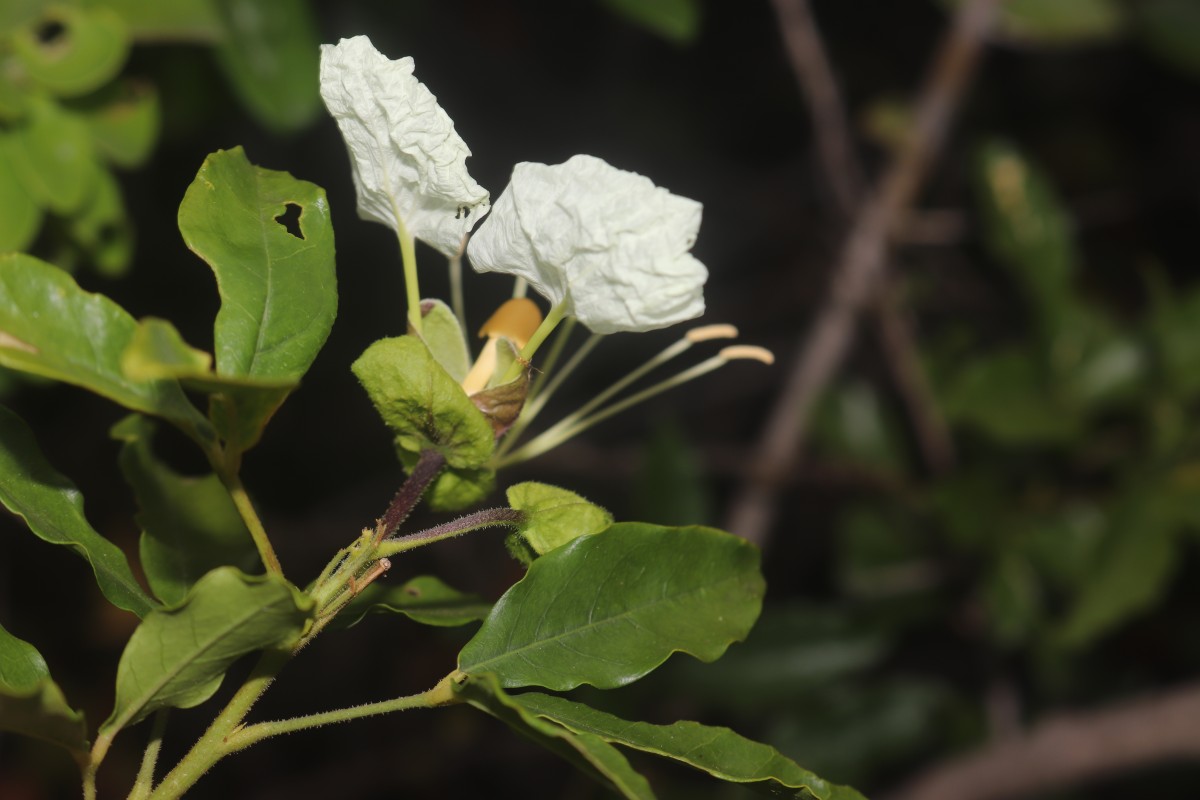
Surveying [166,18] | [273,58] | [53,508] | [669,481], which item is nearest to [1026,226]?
[669,481]

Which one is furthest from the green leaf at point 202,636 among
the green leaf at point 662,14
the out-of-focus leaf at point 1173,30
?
the out-of-focus leaf at point 1173,30

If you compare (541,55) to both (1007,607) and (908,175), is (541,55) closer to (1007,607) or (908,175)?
(908,175)

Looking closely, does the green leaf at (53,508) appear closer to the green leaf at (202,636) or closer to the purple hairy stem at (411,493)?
the green leaf at (202,636)

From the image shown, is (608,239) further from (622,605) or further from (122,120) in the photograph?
(122,120)

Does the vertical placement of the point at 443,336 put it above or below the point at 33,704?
above

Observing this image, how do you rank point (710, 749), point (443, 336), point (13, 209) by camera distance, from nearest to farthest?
point (710, 749)
point (443, 336)
point (13, 209)
